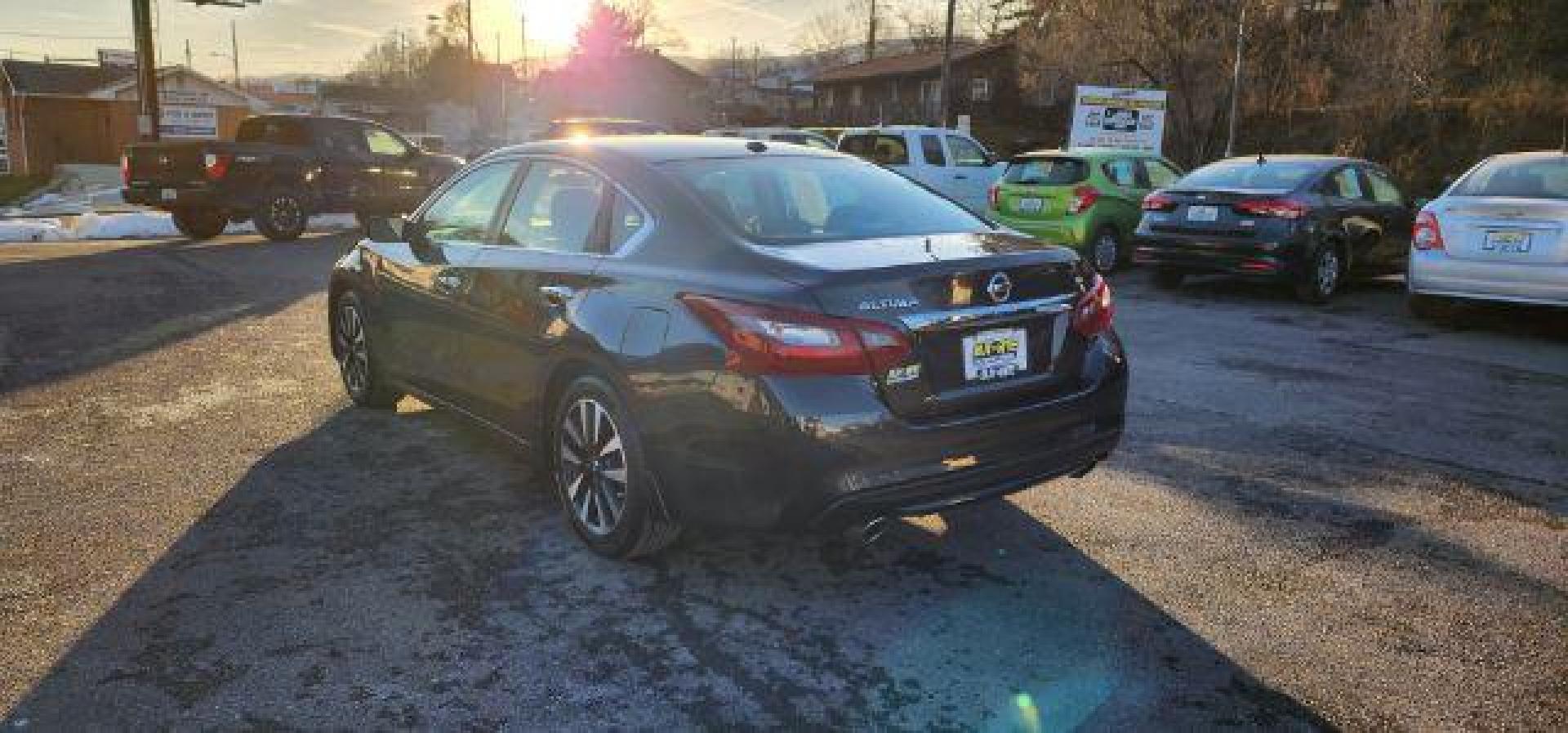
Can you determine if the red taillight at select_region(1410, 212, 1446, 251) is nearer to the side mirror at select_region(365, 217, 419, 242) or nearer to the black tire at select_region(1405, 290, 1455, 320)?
the black tire at select_region(1405, 290, 1455, 320)

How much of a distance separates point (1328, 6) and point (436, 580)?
37978 millimetres

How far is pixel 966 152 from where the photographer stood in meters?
18.3

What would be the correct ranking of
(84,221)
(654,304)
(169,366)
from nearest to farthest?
(654,304), (169,366), (84,221)

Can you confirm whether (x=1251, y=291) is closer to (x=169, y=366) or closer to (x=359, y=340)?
(x=359, y=340)

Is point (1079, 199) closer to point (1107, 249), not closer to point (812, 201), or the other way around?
point (1107, 249)

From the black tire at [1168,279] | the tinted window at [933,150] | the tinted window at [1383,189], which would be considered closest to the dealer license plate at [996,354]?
the black tire at [1168,279]

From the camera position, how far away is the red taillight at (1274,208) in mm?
10656

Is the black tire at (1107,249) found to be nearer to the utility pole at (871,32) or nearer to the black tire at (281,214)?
the black tire at (281,214)

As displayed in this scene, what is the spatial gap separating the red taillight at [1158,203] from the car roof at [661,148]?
289 inches

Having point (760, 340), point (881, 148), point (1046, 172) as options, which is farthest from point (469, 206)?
point (881, 148)

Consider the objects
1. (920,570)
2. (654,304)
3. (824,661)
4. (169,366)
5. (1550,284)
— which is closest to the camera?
(824,661)

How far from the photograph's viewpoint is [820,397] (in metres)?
3.45

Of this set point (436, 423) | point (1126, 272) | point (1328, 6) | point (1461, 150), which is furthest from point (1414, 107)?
point (436, 423)

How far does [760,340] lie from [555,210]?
1.48 m
